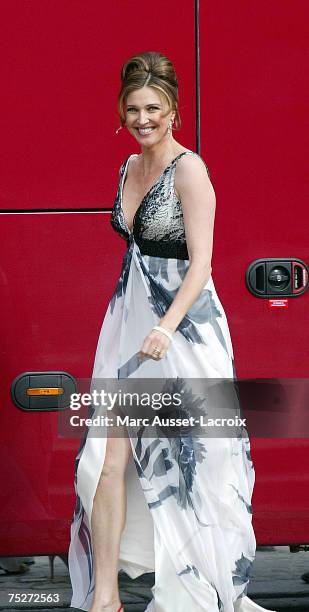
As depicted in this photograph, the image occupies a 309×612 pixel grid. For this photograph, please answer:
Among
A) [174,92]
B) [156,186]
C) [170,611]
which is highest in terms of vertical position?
[174,92]

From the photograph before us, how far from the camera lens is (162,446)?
11.2 feet

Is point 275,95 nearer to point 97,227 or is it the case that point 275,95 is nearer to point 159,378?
point 97,227

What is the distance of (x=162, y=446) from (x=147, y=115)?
93 centimetres

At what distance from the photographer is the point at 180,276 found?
3328 millimetres

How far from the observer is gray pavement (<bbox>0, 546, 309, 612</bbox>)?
165 inches

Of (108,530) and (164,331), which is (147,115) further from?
(108,530)

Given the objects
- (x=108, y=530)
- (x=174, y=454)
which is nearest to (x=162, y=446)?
(x=174, y=454)

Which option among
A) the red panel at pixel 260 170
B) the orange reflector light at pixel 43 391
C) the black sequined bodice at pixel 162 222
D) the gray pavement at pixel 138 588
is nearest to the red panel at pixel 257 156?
the red panel at pixel 260 170

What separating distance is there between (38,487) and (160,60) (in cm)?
136

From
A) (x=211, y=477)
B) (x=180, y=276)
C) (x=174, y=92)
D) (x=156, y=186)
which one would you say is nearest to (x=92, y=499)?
(x=211, y=477)

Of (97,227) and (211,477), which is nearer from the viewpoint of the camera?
(211,477)

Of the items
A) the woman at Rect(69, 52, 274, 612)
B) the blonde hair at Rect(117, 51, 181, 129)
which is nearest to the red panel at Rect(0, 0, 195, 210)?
the woman at Rect(69, 52, 274, 612)

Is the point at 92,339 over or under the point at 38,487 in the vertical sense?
over

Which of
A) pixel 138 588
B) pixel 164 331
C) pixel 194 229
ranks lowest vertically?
pixel 138 588
